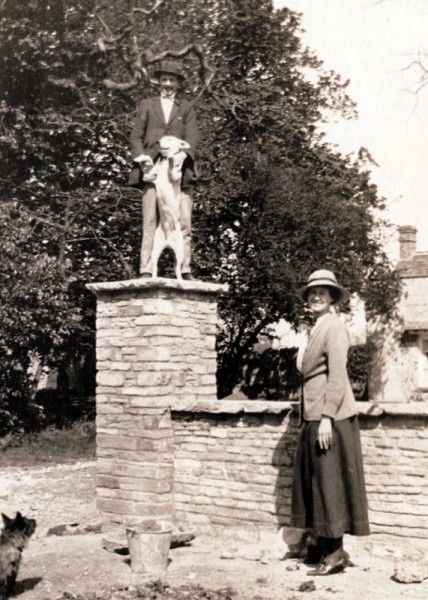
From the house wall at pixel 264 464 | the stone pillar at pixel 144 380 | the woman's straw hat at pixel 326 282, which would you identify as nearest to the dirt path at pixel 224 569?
the house wall at pixel 264 464

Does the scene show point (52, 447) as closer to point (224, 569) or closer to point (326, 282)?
point (224, 569)

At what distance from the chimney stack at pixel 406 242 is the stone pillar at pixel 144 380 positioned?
2108 centimetres

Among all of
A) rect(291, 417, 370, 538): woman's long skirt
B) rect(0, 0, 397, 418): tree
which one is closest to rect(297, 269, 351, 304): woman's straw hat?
rect(291, 417, 370, 538): woman's long skirt

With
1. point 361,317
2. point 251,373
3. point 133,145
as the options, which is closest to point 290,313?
point 251,373

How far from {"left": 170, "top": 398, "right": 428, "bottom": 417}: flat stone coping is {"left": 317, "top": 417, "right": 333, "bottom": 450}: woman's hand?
93 centimetres

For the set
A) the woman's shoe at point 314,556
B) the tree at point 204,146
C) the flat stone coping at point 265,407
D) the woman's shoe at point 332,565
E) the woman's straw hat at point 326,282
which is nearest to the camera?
the woman's shoe at point 332,565

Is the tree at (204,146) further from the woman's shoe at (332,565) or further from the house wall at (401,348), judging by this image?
the woman's shoe at (332,565)

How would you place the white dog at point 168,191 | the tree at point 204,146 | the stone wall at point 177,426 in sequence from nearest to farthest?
the stone wall at point 177,426
the white dog at point 168,191
the tree at point 204,146

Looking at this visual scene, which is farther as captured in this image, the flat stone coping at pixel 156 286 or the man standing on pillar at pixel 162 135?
the man standing on pillar at pixel 162 135

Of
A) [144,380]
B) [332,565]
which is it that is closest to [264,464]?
[144,380]

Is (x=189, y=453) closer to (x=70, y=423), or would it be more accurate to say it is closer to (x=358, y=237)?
(x=70, y=423)

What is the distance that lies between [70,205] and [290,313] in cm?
616

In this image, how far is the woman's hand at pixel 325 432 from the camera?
6.77 m

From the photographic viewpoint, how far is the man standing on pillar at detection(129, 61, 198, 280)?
9.51 m
